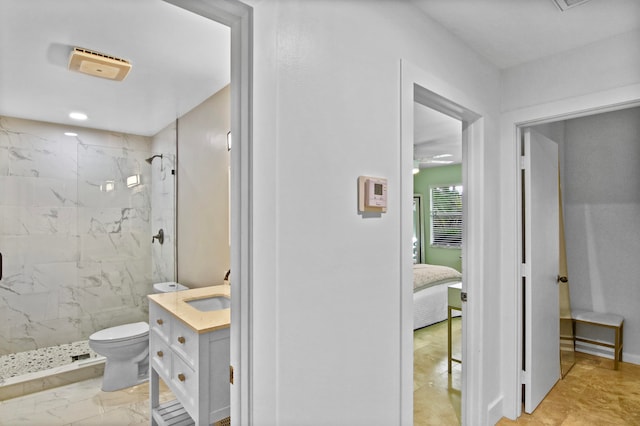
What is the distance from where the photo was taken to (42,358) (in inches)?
127

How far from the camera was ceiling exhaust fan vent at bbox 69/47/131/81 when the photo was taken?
215cm

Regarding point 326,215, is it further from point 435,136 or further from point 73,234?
point 435,136

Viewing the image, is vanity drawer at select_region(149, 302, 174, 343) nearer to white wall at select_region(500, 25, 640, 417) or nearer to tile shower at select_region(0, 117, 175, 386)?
tile shower at select_region(0, 117, 175, 386)

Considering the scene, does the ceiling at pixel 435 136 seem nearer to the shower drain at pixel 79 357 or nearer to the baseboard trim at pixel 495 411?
the baseboard trim at pixel 495 411

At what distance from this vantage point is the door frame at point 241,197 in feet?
3.56

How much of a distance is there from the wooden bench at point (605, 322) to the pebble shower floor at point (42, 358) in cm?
477

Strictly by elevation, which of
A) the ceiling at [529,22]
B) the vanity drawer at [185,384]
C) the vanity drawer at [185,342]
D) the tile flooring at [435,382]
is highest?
the ceiling at [529,22]

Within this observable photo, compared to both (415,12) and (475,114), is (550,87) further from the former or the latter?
(415,12)

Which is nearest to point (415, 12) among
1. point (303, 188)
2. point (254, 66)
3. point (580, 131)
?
point (254, 66)

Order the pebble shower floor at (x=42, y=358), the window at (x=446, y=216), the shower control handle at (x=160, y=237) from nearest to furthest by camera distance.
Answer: the pebble shower floor at (x=42, y=358), the shower control handle at (x=160, y=237), the window at (x=446, y=216)

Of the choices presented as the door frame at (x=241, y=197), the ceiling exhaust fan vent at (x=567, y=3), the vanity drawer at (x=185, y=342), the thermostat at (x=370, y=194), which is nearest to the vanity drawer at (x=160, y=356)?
the vanity drawer at (x=185, y=342)

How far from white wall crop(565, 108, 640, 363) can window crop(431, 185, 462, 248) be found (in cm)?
Result: 306

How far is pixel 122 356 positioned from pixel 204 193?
5.04ft

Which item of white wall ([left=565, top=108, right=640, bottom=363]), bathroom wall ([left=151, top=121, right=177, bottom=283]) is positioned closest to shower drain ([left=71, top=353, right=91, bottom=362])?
bathroom wall ([left=151, top=121, right=177, bottom=283])
